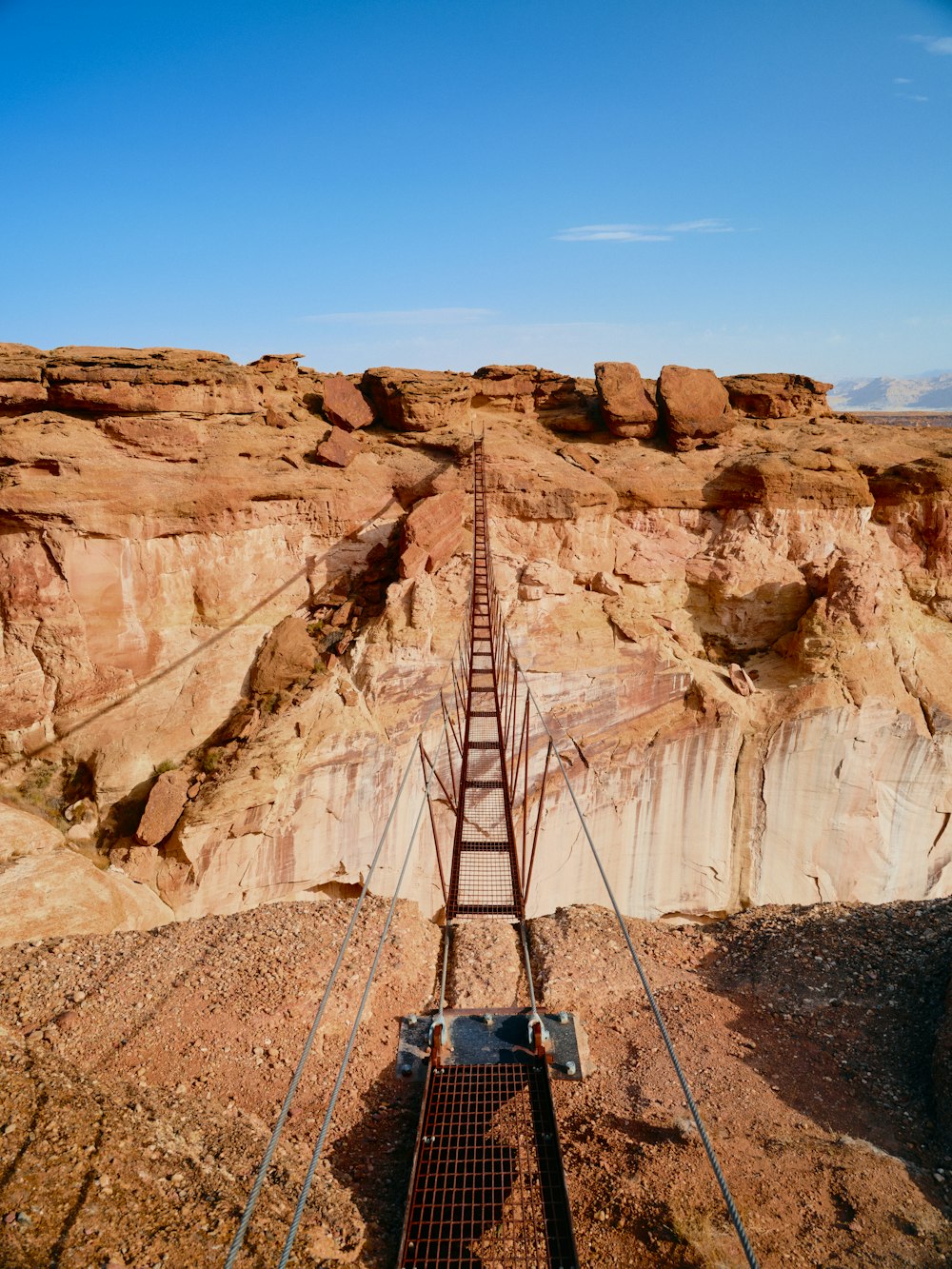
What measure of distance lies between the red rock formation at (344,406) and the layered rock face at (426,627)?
69 millimetres

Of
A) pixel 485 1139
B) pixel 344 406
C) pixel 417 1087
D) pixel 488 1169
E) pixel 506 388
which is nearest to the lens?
pixel 485 1139

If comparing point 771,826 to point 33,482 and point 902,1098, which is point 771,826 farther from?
point 33,482

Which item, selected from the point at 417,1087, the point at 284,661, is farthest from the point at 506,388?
the point at 417,1087

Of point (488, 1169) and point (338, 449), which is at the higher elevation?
point (338, 449)

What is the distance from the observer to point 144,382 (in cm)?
1406

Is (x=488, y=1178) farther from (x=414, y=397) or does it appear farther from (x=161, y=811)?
(x=414, y=397)

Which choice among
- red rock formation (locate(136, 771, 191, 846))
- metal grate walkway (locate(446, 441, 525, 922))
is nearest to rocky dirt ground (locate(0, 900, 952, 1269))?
metal grate walkway (locate(446, 441, 525, 922))

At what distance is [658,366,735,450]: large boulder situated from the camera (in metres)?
17.8

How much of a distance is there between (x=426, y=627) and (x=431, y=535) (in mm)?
1929

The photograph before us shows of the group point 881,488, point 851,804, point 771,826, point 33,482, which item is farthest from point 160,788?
point 881,488

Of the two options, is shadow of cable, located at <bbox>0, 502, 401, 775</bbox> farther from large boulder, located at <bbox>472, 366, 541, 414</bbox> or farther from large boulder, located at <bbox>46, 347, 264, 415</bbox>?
large boulder, located at <bbox>472, 366, 541, 414</bbox>

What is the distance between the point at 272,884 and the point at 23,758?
16.5 ft

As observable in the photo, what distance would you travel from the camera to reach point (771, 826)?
49.1ft

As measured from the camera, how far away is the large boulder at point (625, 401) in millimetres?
17859
